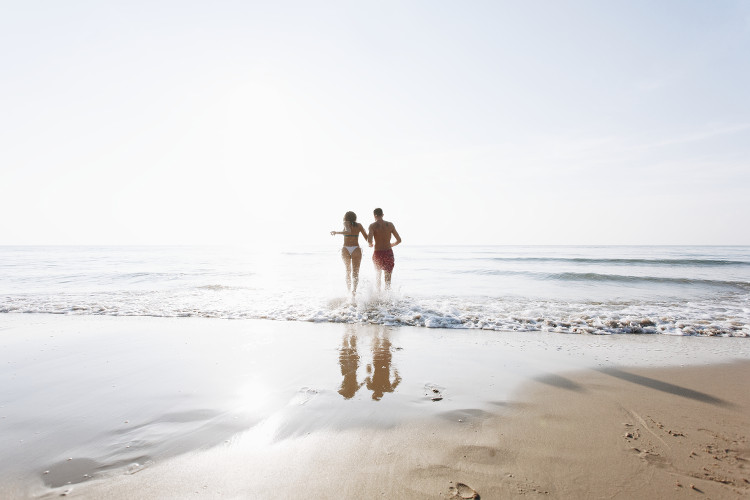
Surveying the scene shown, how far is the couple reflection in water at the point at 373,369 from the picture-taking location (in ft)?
12.0

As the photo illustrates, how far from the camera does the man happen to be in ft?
30.8

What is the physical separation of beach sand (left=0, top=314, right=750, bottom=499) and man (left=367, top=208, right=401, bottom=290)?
414 cm

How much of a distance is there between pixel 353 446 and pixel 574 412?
1965 mm

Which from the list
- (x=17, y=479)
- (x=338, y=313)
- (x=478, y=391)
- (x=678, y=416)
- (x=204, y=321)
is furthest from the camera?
(x=338, y=313)

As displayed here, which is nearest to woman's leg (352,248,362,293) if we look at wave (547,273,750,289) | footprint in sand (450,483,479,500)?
footprint in sand (450,483,479,500)

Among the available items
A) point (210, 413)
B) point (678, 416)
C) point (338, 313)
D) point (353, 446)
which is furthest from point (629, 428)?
point (338, 313)

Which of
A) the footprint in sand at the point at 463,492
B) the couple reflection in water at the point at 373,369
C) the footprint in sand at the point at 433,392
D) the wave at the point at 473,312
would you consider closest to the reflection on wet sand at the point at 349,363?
the couple reflection in water at the point at 373,369

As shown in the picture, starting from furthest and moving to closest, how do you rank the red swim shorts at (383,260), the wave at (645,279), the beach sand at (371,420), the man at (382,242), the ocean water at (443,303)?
the wave at (645,279)
the red swim shorts at (383,260)
the man at (382,242)
the ocean water at (443,303)
the beach sand at (371,420)

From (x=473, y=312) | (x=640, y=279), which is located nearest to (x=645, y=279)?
(x=640, y=279)

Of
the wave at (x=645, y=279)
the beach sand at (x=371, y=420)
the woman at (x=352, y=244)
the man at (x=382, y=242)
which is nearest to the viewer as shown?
the beach sand at (x=371, y=420)

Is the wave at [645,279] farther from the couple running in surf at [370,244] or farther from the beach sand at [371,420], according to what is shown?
the beach sand at [371,420]

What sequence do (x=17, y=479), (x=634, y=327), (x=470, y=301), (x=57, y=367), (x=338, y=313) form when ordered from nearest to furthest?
(x=17, y=479) → (x=57, y=367) → (x=634, y=327) → (x=338, y=313) → (x=470, y=301)

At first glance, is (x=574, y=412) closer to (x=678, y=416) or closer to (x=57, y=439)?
(x=678, y=416)

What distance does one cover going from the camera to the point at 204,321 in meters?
7.02
